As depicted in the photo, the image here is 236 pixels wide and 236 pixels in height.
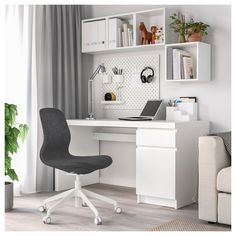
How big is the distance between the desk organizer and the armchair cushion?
3.52 ft

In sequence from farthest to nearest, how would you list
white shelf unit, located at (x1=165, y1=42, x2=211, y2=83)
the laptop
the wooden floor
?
the laptop
white shelf unit, located at (x1=165, y1=42, x2=211, y2=83)
the wooden floor

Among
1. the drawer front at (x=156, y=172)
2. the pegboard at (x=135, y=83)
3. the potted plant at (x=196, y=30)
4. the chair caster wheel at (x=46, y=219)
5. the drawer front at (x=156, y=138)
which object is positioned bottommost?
the chair caster wheel at (x=46, y=219)

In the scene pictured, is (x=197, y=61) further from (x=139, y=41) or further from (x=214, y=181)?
(x=214, y=181)

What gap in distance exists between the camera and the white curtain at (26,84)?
13.3 feet

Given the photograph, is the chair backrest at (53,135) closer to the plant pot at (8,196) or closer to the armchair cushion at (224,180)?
the plant pot at (8,196)

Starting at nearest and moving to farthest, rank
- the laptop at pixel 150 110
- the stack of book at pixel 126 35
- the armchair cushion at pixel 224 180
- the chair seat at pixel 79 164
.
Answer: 1. the armchair cushion at pixel 224 180
2. the chair seat at pixel 79 164
3. the laptop at pixel 150 110
4. the stack of book at pixel 126 35

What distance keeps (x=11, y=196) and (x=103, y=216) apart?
33.4 inches

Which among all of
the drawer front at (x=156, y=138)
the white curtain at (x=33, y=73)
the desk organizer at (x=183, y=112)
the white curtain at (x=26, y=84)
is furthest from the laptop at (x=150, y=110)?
the white curtain at (x=26, y=84)

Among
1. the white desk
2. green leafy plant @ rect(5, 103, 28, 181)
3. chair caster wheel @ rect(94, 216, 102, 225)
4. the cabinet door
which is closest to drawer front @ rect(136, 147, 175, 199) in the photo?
the white desk

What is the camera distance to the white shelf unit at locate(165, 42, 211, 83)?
3.76 metres

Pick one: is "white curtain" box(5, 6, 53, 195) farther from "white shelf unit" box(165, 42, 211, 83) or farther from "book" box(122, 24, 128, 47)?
"white shelf unit" box(165, 42, 211, 83)

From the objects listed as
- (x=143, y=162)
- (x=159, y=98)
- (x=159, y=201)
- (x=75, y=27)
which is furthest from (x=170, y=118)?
(x=75, y=27)

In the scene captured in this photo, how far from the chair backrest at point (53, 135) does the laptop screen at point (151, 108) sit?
883mm

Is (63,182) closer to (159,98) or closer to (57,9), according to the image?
(159,98)
